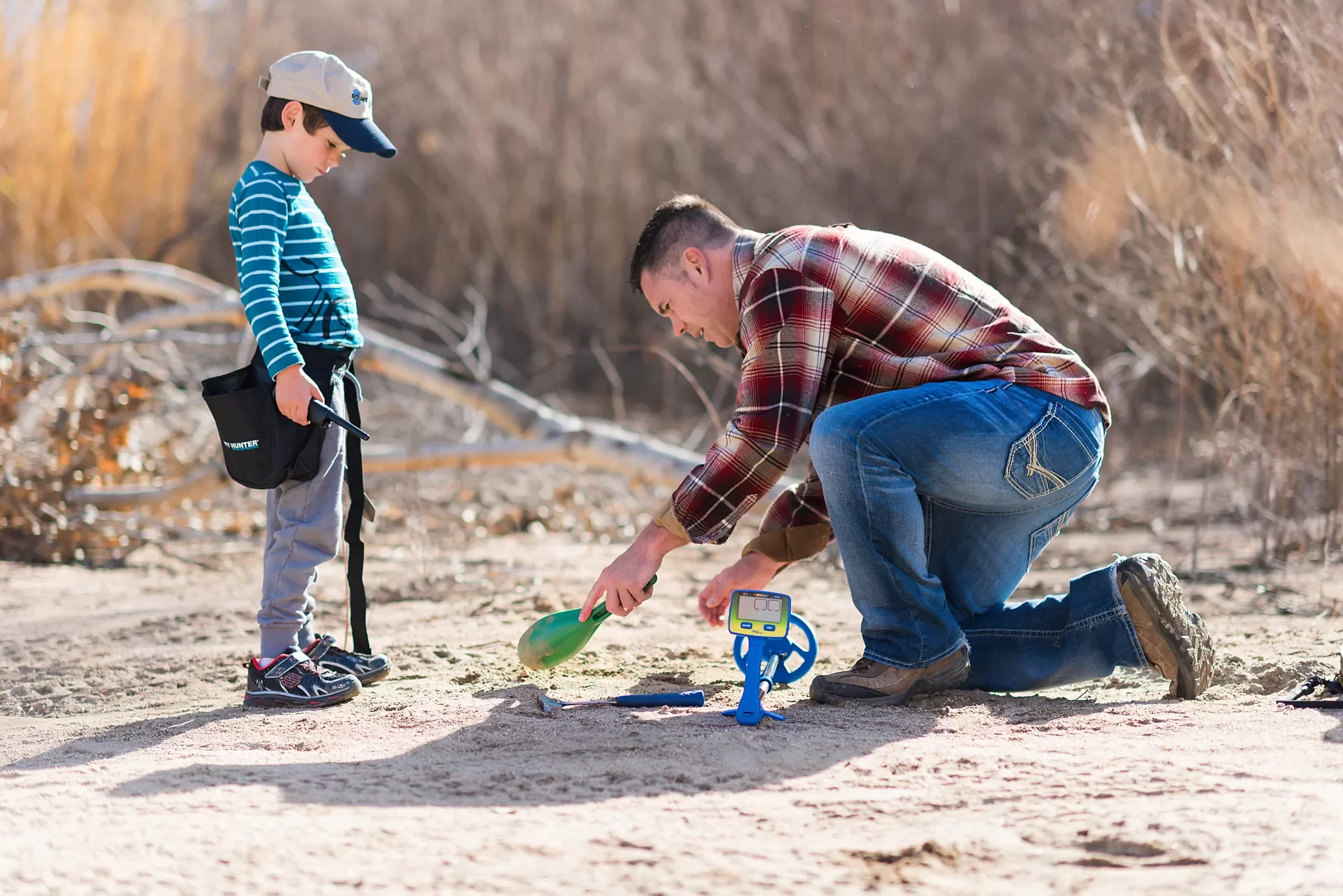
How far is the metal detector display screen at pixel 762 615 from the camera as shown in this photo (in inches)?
112

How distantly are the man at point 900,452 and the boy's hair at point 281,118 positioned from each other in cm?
87

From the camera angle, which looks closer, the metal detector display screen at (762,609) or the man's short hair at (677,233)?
the metal detector display screen at (762,609)

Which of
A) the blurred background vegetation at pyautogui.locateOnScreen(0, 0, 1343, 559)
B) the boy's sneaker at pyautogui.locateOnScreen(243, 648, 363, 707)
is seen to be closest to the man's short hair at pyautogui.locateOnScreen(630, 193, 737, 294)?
the boy's sneaker at pyautogui.locateOnScreen(243, 648, 363, 707)

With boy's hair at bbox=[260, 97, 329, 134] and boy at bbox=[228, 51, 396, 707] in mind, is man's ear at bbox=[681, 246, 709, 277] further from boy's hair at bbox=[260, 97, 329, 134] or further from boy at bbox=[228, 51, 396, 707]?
boy's hair at bbox=[260, 97, 329, 134]

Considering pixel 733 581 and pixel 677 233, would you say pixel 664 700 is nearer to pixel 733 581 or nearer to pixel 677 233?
pixel 733 581

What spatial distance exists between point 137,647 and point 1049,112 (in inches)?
214

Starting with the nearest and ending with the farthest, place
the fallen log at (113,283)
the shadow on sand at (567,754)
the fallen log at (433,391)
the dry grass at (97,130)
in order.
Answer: the shadow on sand at (567,754)
the fallen log at (433,391)
the fallen log at (113,283)
the dry grass at (97,130)

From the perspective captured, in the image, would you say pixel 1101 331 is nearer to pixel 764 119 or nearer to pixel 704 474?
pixel 764 119

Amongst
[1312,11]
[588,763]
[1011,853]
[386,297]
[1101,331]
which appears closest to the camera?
[1011,853]

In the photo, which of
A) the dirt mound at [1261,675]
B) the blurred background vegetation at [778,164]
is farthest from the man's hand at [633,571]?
the blurred background vegetation at [778,164]

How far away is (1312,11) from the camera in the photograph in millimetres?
4285

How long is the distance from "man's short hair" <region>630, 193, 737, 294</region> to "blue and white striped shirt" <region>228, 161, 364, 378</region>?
0.74m

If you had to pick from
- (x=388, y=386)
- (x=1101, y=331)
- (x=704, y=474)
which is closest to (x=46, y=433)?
(x=388, y=386)

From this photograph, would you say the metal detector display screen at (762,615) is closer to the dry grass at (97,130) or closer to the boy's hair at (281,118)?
the boy's hair at (281,118)
